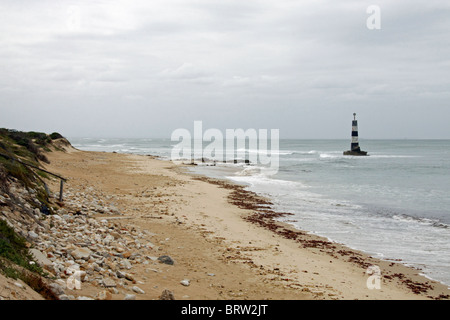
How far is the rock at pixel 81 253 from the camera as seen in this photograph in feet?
23.1

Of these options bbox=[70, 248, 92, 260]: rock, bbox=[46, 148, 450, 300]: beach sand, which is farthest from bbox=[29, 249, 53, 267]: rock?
bbox=[46, 148, 450, 300]: beach sand

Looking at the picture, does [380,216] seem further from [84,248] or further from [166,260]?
[84,248]

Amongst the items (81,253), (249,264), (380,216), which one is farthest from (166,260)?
(380,216)

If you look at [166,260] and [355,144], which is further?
[355,144]

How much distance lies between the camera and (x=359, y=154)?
76938mm

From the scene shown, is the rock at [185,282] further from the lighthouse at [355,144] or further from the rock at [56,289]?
the lighthouse at [355,144]

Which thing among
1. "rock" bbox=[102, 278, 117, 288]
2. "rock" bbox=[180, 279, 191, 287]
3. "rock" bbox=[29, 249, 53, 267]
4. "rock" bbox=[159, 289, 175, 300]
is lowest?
"rock" bbox=[180, 279, 191, 287]

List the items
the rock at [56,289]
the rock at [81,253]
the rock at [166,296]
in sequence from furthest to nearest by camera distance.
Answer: the rock at [81,253] → the rock at [166,296] → the rock at [56,289]

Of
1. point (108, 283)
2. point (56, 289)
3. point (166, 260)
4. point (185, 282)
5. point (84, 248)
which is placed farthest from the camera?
point (166, 260)

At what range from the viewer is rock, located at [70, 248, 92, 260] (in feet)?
23.1

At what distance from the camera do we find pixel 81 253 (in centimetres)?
718

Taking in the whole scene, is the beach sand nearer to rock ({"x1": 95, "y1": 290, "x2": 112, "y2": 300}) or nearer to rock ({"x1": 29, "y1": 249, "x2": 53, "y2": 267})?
rock ({"x1": 95, "y1": 290, "x2": 112, "y2": 300})

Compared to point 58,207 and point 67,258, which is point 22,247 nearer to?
point 67,258

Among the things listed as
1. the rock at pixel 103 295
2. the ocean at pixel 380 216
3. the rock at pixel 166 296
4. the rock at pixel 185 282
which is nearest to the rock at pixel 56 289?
the rock at pixel 103 295
